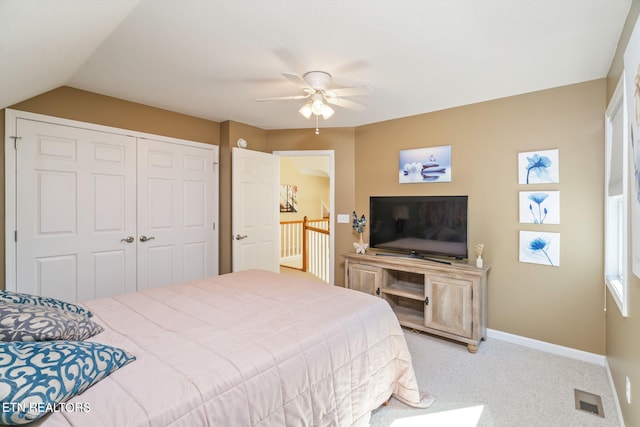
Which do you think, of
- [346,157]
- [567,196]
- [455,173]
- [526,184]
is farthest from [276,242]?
[567,196]

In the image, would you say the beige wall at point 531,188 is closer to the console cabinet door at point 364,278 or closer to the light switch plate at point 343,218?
the light switch plate at point 343,218

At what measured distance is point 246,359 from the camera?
3.98 ft

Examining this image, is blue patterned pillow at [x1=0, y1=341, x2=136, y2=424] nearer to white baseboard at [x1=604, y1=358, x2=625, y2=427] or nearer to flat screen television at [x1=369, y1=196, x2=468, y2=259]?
white baseboard at [x1=604, y1=358, x2=625, y2=427]

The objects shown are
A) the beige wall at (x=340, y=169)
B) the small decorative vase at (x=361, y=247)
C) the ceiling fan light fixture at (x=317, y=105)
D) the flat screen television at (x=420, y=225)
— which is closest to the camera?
the ceiling fan light fixture at (x=317, y=105)

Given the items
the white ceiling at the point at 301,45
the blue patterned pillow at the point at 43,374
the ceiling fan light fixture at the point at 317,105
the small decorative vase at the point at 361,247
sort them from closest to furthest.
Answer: the blue patterned pillow at the point at 43,374 < the white ceiling at the point at 301,45 < the ceiling fan light fixture at the point at 317,105 < the small decorative vase at the point at 361,247

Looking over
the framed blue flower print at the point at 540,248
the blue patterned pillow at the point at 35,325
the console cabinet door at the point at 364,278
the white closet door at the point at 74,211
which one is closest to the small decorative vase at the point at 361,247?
the console cabinet door at the point at 364,278

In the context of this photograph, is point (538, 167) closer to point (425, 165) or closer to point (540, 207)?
point (540, 207)

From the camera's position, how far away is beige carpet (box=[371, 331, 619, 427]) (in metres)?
1.87

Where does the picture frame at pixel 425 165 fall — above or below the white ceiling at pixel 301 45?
below

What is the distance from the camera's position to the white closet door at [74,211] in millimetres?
2572

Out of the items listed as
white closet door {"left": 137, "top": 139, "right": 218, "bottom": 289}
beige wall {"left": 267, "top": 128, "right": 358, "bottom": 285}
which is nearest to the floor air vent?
beige wall {"left": 267, "top": 128, "right": 358, "bottom": 285}

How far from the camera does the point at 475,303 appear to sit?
276 cm

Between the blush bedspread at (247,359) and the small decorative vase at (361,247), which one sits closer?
the blush bedspread at (247,359)

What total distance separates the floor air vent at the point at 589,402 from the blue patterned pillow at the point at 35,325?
2.96 meters
